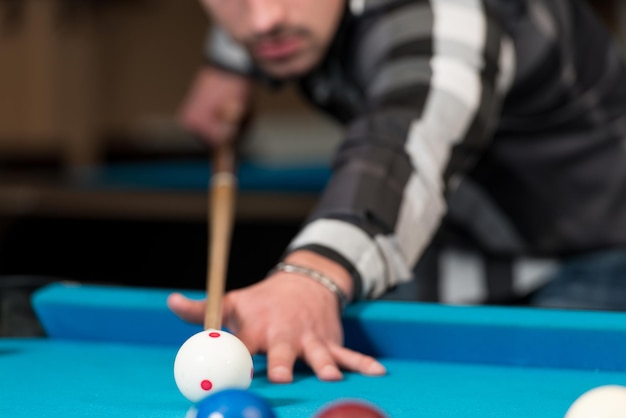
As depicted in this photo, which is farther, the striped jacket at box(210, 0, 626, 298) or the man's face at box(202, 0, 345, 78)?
the man's face at box(202, 0, 345, 78)

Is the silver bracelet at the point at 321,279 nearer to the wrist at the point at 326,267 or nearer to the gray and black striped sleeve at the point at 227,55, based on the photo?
the wrist at the point at 326,267

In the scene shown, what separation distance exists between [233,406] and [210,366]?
22cm

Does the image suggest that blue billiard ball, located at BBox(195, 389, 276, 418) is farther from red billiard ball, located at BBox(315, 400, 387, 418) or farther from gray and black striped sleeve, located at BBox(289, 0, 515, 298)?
gray and black striped sleeve, located at BBox(289, 0, 515, 298)

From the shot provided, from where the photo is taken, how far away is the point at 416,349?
4.75 feet

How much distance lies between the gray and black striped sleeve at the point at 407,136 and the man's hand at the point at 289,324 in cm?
13

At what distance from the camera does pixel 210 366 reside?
1.11 metres

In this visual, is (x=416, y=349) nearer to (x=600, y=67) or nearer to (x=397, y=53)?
(x=397, y=53)

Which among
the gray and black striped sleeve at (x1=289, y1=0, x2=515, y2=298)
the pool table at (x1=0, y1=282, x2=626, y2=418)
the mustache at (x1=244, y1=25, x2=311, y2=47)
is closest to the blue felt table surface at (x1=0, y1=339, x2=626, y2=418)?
the pool table at (x1=0, y1=282, x2=626, y2=418)

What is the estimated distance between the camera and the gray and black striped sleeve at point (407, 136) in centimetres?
159

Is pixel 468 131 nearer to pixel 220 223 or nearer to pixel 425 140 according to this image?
pixel 425 140

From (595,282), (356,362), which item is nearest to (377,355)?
(356,362)

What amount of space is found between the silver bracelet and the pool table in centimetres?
3

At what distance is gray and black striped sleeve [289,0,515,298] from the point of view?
1.59 metres

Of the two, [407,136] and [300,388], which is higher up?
[407,136]
